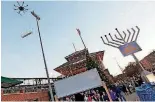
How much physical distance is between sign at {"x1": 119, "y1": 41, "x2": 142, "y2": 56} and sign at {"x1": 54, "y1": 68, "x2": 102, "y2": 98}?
2.22 metres

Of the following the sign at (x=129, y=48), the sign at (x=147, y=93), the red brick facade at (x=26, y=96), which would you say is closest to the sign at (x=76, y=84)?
the sign at (x=147, y=93)

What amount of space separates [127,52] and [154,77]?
1.84m

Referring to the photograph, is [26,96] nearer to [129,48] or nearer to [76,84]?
[76,84]

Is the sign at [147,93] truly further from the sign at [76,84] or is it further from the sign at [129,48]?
the sign at [129,48]

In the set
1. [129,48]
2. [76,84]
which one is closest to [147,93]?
[129,48]

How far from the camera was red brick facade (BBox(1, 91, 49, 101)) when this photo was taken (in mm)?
16527

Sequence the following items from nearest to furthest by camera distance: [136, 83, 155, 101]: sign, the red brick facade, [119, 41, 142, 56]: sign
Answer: [136, 83, 155, 101]: sign → [119, 41, 142, 56]: sign → the red brick facade

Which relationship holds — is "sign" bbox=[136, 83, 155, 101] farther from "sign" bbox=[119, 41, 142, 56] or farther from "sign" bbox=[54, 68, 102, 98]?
"sign" bbox=[119, 41, 142, 56]

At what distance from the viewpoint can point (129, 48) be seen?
11.2 meters

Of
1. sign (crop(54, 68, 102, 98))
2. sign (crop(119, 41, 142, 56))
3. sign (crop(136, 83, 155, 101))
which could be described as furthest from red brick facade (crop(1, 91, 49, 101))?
sign (crop(136, 83, 155, 101))

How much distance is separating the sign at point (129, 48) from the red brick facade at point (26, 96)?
9495 millimetres

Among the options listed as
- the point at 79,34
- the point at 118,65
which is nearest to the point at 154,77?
the point at 79,34

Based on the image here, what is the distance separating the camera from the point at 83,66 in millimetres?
31047

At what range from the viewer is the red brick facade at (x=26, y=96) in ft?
54.2
